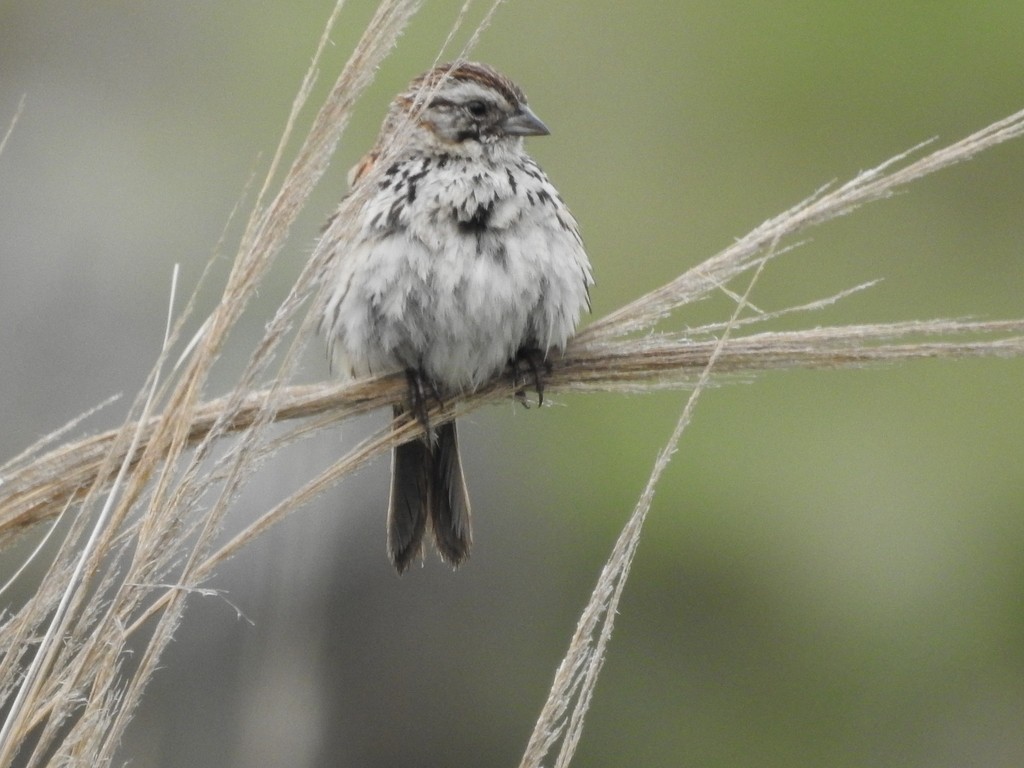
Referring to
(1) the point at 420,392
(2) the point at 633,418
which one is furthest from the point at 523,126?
(2) the point at 633,418

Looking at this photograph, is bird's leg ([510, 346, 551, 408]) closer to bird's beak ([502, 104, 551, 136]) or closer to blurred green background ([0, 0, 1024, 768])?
bird's beak ([502, 104, 551, 136])

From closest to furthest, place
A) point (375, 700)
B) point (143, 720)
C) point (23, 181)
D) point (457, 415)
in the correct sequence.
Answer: point (457, 415) → point (143, 720) → point (375, 700) → point (23, 181)

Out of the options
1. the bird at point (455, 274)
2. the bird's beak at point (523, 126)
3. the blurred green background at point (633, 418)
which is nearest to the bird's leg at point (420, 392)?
the bird at point (455, 274)

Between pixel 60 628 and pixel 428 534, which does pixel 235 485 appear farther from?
pixel 428 534

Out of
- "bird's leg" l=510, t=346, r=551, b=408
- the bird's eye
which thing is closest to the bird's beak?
the bird's eye

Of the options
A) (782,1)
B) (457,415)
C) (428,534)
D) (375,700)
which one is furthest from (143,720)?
(782,1)
